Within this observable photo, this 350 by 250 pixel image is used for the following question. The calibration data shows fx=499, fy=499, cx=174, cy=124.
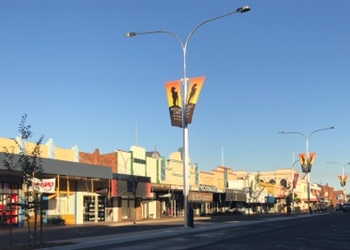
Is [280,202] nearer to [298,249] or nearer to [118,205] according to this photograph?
[118,205]

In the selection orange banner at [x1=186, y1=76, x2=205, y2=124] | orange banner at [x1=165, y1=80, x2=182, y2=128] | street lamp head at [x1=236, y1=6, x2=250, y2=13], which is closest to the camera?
street lamp head at [x1=236, y1=6, x2=250, y2=13]

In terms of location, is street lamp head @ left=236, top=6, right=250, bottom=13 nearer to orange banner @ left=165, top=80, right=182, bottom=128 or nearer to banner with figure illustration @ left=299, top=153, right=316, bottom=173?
orange banner @ left=165, top=80, right=182, bottom=128

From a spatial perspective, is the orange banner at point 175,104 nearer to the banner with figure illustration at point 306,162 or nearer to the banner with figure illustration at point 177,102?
the banner with figure illustration at point 177,102

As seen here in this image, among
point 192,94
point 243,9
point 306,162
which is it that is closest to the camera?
point 243,9

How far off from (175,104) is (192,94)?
54.9 inches

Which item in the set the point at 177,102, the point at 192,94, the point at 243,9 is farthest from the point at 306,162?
the point at 243,9

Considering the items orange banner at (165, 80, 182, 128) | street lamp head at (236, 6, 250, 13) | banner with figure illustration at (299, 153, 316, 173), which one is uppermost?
street lamp head at (236, 6, 250, 13)

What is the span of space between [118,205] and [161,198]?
927 cm

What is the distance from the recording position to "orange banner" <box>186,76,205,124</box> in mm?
30709

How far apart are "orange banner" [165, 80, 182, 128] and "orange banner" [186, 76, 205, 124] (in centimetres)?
58

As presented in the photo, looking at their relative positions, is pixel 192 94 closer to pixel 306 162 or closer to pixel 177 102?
pixel 177 102

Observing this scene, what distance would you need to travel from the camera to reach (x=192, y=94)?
1223 inches

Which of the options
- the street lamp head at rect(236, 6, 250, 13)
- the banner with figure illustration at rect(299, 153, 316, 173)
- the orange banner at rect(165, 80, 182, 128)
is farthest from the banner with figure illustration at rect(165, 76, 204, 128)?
the banner with figure illustration at rect(299, 153, 316, 173)

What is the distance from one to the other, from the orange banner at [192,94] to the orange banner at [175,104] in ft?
1.90
